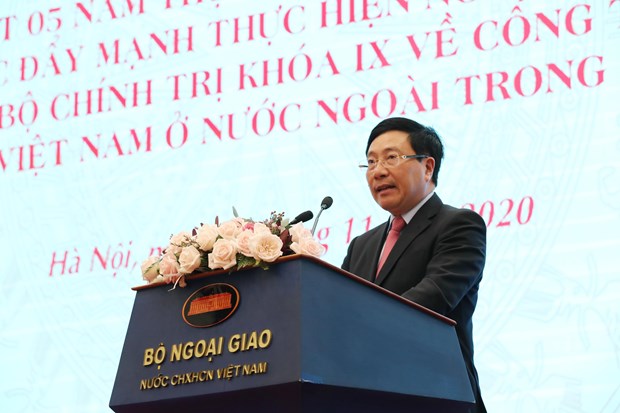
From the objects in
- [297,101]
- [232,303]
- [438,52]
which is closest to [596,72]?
[438,52]

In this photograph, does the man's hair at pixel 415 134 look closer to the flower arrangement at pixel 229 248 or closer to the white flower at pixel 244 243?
the flower arrangement at pixel 229 248

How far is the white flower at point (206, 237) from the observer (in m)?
1.79

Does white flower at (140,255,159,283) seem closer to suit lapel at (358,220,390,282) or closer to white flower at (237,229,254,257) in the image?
white flower at (237,229,254,257)

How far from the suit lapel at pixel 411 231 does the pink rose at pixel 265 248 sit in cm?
61

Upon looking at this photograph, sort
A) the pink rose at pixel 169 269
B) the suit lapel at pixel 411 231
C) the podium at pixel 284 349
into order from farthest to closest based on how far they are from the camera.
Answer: the suit lapel at pixel 411 231 → the pink rose at pixel 169 269 → the podium at pixel 284 349

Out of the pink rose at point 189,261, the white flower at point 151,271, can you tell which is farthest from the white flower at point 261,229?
the white flower at point 151,271

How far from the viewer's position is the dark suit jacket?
208cm

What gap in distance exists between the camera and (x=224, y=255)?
67.5 inches

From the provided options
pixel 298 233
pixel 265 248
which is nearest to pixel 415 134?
pixel 298 233

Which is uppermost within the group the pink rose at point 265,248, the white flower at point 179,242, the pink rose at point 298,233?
the white flower at point 179,242

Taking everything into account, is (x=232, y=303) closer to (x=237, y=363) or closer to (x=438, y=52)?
(x=237, y=363)

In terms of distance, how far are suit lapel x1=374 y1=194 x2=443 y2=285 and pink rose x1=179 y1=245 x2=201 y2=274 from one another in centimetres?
62

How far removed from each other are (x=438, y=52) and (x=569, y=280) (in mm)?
1049

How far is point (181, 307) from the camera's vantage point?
175cm
